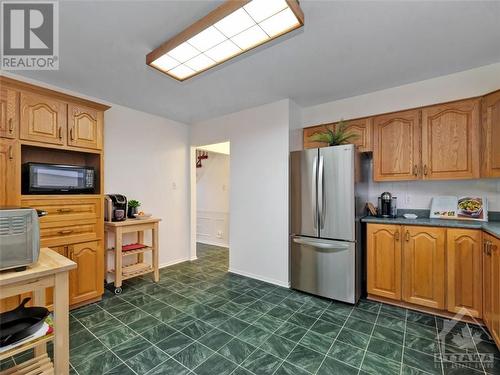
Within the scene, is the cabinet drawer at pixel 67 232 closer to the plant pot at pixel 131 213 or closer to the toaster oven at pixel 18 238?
the plant pot at pixel 131 213

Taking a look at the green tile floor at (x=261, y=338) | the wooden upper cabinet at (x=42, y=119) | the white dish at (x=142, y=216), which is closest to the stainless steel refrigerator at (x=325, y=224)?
the green tile floor at (x=261, y=338)

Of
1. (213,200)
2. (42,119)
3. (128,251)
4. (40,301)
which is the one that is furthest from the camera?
(213,200)

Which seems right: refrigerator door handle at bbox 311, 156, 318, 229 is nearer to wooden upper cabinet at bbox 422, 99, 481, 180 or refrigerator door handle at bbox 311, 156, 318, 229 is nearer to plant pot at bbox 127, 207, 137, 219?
wooden upper cabinet at bbox 422, 99, 481, 180

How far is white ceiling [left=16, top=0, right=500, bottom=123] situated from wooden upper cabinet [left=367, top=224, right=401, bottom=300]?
65.4 inches

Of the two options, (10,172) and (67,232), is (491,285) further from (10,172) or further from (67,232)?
(10,172)

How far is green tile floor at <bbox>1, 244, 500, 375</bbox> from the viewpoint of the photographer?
1.64 m

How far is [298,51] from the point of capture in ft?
6.60

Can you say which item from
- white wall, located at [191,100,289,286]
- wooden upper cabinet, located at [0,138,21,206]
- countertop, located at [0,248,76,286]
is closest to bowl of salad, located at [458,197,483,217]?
white wall, located at [191,100,289,286]

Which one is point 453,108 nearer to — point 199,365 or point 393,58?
point 393,58

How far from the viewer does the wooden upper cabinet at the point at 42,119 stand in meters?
2.14

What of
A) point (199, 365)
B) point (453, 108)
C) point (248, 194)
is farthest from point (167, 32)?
point (453, 108)

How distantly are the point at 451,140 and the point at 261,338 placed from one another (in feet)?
8.80

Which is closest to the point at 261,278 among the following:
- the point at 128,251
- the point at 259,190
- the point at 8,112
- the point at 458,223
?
the point at 259,190

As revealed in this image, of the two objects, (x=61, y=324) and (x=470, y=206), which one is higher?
(x=470, y=206)
